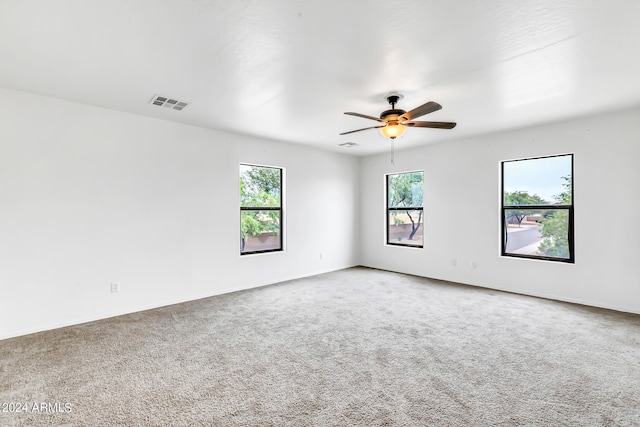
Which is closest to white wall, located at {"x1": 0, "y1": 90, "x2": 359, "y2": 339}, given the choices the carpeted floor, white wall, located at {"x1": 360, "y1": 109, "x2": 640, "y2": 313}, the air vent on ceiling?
the carpeted floor

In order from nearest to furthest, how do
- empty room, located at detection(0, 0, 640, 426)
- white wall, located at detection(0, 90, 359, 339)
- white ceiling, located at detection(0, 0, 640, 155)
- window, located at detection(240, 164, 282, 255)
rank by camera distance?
white ceiling, located at detection(0, 0, 640, 155) → empty room, located at detection(0, 0, 640, 426) → white wall, located at detection(0, 90, 359, 339) → window, located at detection(240, 164, 282, 255)

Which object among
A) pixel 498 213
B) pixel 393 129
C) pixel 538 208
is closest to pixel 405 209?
pixel 498 213

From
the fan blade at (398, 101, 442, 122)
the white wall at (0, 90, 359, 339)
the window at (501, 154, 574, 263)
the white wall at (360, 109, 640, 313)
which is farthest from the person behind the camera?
the window at (501, 154, 574, 263)

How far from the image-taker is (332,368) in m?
2.53

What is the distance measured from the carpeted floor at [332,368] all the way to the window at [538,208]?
2.94 feet

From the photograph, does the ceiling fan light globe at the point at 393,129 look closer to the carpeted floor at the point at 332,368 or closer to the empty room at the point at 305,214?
the empty room at the point at 305,214

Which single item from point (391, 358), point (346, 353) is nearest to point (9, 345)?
point (346, 353)

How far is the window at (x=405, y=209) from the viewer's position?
19.9 feet

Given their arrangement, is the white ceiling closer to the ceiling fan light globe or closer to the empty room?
the empty room

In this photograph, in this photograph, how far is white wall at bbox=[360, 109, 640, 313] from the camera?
3.90 m

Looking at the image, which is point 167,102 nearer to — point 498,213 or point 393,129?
point 393,129

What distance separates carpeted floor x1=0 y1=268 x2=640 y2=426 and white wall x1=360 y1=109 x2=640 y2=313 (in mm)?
506

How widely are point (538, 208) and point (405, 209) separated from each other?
2248mm

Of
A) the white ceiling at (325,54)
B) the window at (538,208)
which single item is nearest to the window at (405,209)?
the window at (538,208)
